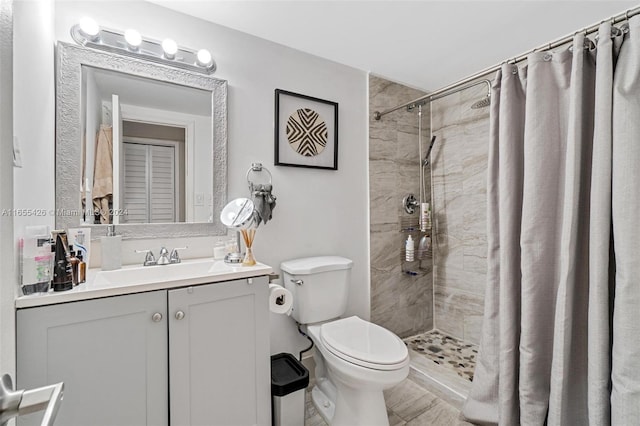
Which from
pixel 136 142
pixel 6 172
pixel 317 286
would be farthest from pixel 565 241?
pixel 136 142

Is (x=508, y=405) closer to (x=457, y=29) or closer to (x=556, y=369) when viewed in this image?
(x=556, y=369)

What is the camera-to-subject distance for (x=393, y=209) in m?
2.41

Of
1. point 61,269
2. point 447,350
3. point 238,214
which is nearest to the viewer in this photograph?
point 61,269

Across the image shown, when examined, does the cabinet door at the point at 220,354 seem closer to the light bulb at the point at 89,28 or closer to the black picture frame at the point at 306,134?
the black picture frame at the point at 306,134

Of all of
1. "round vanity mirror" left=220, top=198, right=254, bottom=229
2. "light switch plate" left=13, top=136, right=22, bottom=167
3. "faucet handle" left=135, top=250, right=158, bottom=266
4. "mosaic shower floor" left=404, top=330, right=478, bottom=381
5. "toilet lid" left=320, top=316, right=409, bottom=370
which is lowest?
"mosaic shower floor" left=404, top=330, right=478, bottom=381

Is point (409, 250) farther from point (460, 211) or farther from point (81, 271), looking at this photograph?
point (81, 271)

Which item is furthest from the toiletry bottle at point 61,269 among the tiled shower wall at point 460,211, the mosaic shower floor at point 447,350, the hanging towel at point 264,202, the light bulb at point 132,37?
the tiled shower wall at point 460,211

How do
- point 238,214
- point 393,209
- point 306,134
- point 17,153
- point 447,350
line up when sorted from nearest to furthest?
point 17,153
point 238,214
point 306,134
point 447,350
point 393,209

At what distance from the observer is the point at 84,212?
1.37 meters

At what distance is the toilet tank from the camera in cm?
175

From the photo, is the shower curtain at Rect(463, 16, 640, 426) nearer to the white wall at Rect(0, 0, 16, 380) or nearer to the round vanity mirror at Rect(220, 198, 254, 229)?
the round vanity mirror at Rect(220, 198, 254, 229)

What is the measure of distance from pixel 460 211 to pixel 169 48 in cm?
234

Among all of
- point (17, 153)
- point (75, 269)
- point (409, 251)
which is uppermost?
point (17, 153)

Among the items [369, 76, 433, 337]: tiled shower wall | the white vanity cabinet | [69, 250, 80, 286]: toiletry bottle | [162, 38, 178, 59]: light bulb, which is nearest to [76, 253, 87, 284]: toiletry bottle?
[69, 250, 80, 286]: toiletry bottle
